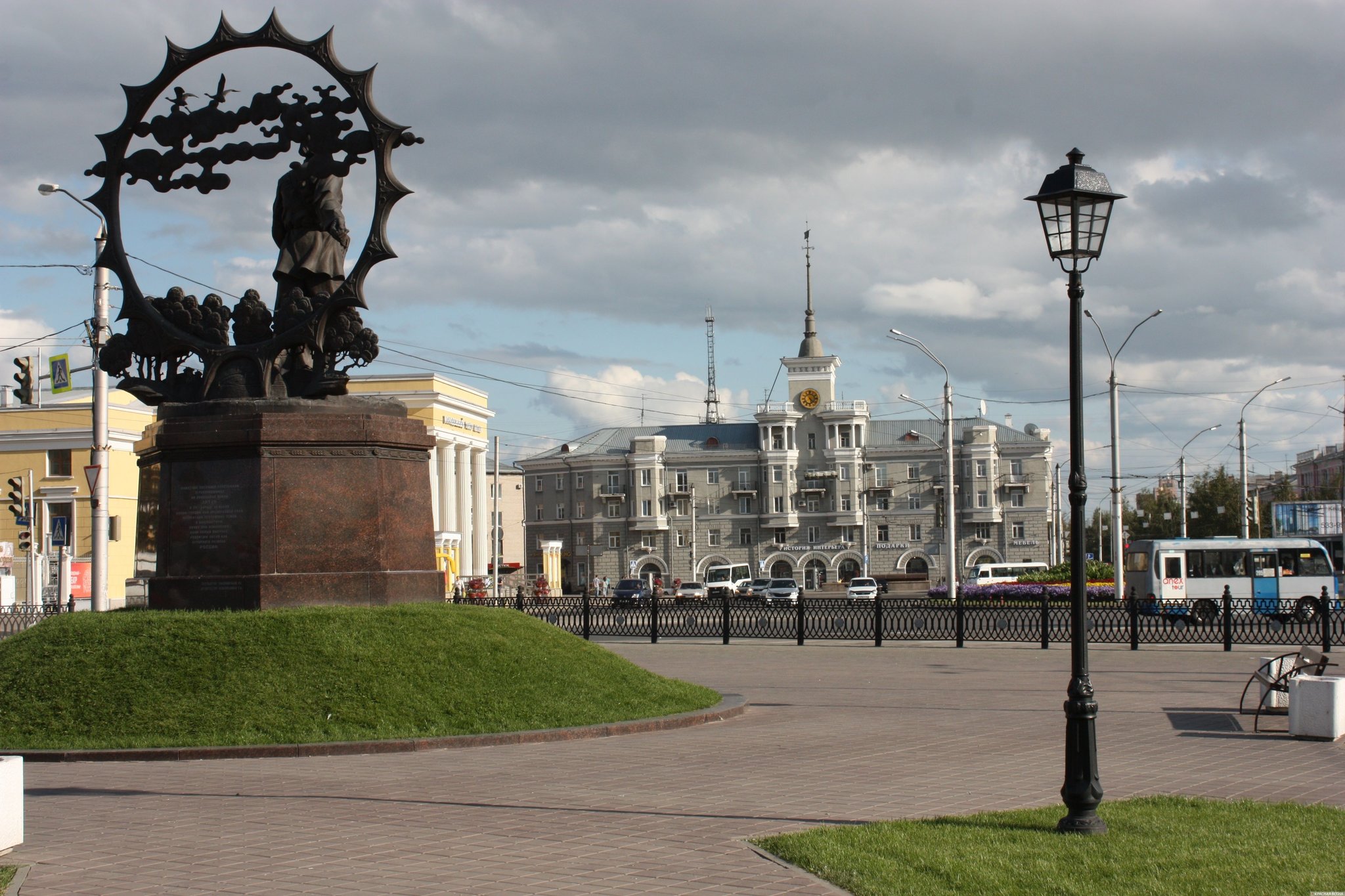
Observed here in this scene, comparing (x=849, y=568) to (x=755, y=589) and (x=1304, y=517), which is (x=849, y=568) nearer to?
(x=755, y=589)

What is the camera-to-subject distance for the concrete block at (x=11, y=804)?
740 centimetres

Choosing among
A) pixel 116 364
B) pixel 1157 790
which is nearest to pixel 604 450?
pixel 116 364

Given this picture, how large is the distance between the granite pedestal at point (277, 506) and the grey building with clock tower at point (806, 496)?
82.3 m

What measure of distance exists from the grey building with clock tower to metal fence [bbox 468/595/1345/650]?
64.4m

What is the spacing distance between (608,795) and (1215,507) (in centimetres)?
8470

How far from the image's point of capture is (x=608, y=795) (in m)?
9.36

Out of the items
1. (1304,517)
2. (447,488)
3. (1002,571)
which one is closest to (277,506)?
(1002,571)

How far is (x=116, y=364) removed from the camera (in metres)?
15.6

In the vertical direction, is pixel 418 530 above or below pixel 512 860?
above

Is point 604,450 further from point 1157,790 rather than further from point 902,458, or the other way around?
point 1157,790

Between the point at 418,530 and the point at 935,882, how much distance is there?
9.48 meters

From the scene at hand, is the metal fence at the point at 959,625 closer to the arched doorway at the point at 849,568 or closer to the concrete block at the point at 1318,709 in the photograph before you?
the concrete block at the point at 1318,709

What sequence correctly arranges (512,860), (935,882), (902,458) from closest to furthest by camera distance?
1. (935,882)
2. (512,860)
3. (902,458)

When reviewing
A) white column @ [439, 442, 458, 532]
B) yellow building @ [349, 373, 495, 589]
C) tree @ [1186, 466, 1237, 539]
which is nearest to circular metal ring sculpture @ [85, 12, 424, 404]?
yellow building @ [349, 373, 495, 589]
